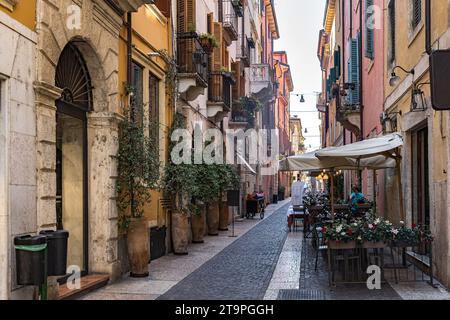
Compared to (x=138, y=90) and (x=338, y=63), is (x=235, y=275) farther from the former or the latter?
(x=338, y=63)

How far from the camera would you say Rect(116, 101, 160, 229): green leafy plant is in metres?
10.1

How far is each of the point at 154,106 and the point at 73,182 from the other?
437 cm

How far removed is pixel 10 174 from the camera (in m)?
6.73

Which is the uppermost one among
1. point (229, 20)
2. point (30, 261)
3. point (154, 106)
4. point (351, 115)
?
point (229, 20)

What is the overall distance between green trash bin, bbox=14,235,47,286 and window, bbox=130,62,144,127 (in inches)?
195

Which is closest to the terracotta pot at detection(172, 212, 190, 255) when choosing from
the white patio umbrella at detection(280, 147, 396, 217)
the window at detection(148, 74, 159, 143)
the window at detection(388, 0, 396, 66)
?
the window at detection(148, 74, 159, 143)

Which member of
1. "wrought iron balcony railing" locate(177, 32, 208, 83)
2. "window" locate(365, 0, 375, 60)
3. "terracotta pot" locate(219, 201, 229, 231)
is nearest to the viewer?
"wrought iron balcony railing" locate(177, 32, 208, 83)

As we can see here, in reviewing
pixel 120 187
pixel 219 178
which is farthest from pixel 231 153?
pixel 120 187

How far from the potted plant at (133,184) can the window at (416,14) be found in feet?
17.4

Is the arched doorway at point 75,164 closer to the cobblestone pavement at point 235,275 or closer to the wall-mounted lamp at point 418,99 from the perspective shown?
the cobblestone pavement at point 235,275

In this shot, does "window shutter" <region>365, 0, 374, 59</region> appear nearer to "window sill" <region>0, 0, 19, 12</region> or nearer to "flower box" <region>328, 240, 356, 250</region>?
"flower box" <region>328, 240, 356, 250</region>

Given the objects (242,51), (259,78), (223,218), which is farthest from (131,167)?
(259,78)

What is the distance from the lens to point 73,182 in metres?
9.55
